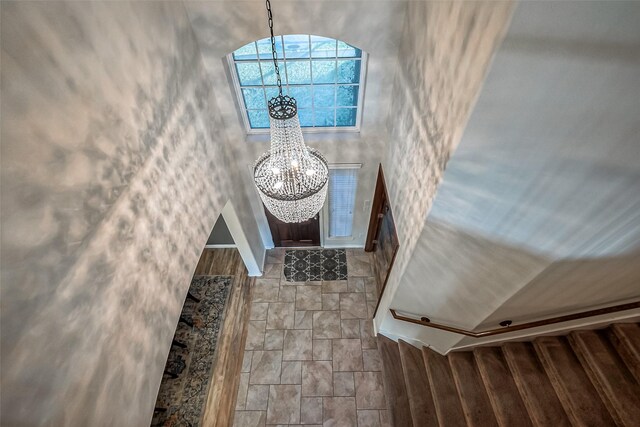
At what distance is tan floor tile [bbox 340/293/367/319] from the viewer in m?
5.08

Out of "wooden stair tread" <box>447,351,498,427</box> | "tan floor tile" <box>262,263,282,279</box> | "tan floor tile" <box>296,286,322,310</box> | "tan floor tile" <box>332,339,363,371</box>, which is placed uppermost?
"wooden stair tread" <box>447,351,498,427</box>

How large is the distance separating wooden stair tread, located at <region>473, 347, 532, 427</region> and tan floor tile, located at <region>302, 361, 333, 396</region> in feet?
6.27

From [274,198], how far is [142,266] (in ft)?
3.51

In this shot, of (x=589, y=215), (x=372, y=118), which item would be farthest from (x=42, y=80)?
(x=372, y=118)

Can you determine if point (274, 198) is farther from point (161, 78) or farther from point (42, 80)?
point (42, 80)

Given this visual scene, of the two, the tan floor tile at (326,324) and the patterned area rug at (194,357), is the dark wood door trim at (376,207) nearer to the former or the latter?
the tan floor tile at (326,324)

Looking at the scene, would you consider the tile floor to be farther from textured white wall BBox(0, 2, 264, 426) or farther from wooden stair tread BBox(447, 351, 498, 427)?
textured white wall BBox(0, 2, 264, 426)

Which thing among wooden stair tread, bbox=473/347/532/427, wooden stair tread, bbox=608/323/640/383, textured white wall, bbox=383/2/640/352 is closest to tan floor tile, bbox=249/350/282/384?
wooden stair tread, bbox=473/347/532/427

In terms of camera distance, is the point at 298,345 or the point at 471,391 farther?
the point at 298,345

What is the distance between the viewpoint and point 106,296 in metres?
2.03

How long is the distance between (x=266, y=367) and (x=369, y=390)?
55.8 inches

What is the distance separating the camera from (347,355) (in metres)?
4.67

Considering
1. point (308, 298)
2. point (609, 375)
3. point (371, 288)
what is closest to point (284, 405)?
point (308, 298)

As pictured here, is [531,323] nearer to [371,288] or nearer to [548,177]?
[548,177]
